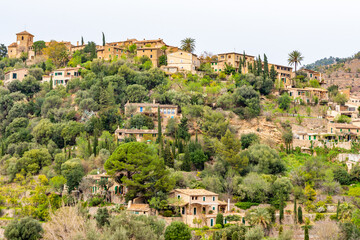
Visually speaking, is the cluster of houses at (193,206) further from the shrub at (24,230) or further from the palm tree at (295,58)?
the palm tree at (295,58)

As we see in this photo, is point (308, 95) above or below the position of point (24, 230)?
above

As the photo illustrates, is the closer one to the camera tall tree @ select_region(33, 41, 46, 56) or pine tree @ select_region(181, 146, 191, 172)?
pine tree @ select_region(181, 146, 191, 172)

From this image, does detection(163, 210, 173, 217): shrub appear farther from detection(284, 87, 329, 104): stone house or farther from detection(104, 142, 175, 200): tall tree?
detection(284, 87, 329, 104): stone house

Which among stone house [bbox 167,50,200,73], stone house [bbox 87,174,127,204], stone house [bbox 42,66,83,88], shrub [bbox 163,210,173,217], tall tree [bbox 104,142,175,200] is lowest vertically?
shrub [bbox 163,210,173,217]

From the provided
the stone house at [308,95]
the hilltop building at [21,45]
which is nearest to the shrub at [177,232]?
the stone house at [308,95]

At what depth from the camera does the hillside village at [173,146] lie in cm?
4803

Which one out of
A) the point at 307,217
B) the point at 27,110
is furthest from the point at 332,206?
the point at 27,110

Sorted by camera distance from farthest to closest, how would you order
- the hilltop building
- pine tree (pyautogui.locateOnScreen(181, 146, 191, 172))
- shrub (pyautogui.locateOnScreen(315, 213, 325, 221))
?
the hilltop building, pine tree (pyautogui.locateOnScreen(181, 146, 191, 172)), shrub (pyautogui.locateOnScreen(315, 213, 325, 221))

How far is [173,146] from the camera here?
60.0m

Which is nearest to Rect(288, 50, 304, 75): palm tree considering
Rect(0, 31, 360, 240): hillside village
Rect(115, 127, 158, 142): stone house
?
Rect(0, 31, 360, 240): hillside village

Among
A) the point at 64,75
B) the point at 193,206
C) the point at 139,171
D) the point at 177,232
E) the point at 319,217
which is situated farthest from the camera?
the point at 64,75

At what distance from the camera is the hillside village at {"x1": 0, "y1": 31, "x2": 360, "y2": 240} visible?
48.0m

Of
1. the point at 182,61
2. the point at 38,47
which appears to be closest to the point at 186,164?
the point at 182,61

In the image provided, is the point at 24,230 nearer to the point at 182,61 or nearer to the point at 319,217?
the point at 319,217
